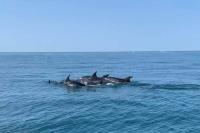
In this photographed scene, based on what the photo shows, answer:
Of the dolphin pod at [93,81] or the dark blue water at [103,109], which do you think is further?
the dolphin pod at [93,81]

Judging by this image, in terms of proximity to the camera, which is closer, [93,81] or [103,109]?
[103,109]

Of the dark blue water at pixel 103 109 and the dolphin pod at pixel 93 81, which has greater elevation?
the dolphin pod at pixel 93 81

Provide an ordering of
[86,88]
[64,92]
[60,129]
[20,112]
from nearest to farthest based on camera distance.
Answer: [60,129] → [20,112] → [64,92] → [86,88]

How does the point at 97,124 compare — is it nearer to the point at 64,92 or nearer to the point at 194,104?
the point at 194,104

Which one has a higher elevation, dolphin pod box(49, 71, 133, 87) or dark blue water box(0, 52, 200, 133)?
dolphin pod box(49, 71, 133, 87)

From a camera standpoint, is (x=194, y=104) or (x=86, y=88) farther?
(x=86, y=88)

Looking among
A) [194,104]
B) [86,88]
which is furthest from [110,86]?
[194,104]

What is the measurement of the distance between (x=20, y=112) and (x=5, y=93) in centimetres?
1684

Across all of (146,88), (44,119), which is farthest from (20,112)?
(146,88)

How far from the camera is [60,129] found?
3819 cm

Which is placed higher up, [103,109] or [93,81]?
[93,81]

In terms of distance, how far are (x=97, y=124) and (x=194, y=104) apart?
14.3 m

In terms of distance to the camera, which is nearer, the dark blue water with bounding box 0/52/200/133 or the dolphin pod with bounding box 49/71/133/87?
the dark blue water with bounding box 0/52/200/133

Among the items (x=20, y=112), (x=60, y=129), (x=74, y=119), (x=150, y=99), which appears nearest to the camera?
(x=60, y=129)
